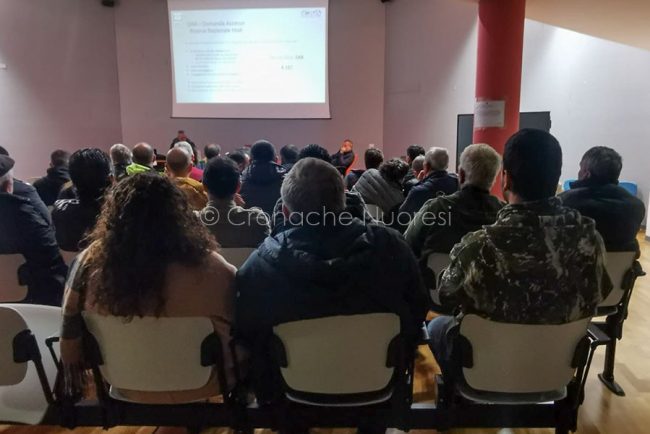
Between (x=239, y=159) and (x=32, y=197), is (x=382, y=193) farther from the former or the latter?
(x=32, y=197)

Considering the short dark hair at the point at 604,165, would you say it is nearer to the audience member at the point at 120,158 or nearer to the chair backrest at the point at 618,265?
the chair backrest at the point at 618,265

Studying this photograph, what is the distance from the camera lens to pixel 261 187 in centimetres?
357

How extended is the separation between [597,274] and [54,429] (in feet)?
7.72

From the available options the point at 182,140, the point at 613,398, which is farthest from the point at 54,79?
the point at 613,398

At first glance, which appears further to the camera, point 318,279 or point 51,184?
point 51,184

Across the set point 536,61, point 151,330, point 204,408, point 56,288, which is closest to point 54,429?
point 56,288

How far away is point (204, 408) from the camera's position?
5.33ft

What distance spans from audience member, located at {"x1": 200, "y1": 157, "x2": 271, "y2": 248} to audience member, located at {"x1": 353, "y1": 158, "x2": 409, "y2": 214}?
48.6 inches

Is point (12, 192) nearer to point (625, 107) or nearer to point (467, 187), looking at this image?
point (467, 187)

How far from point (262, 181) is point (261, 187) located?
0.16 feet

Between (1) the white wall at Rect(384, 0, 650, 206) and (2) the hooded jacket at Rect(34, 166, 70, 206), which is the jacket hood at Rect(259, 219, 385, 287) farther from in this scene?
(1) the white wall at Rect(384, 0, 650, 206)

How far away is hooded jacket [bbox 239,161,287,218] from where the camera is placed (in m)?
3.55

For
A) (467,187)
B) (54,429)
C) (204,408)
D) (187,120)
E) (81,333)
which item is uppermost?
(187,120)

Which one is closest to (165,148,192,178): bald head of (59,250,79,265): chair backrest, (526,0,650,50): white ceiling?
(59,250,79,265): chair backrest
